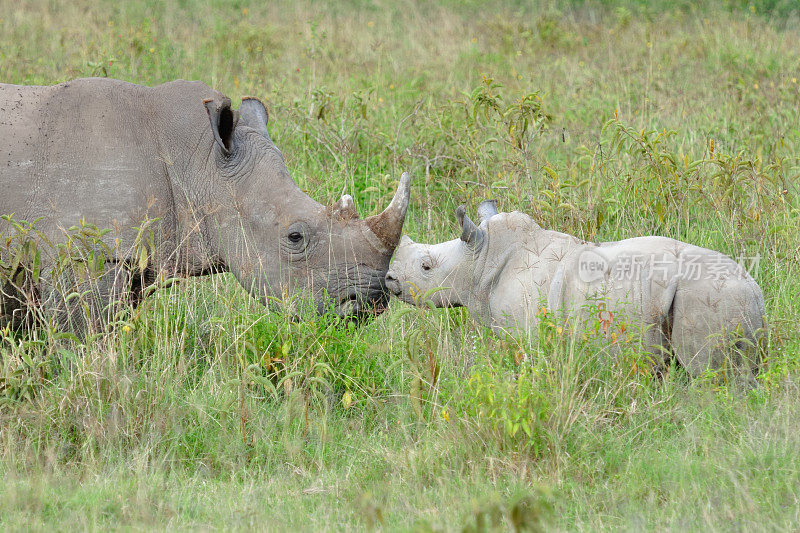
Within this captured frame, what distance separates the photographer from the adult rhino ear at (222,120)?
227 inches

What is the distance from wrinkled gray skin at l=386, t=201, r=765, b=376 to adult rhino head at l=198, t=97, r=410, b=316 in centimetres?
24

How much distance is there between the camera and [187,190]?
19.0 feet

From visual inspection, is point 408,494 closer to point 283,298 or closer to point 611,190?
point 283,298

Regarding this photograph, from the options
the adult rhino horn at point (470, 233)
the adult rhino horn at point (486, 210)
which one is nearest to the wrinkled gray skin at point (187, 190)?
the adult rhino horn at point (470, 233)

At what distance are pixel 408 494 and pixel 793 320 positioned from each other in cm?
246

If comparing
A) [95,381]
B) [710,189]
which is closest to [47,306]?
[95,381]

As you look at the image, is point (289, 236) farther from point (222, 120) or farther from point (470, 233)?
point (470, 233)

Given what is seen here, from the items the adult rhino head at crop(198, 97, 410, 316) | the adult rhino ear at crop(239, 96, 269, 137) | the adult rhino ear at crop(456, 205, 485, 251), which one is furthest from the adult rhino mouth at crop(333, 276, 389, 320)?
the adult rhino ear at crop(239, 96, 269, 137)

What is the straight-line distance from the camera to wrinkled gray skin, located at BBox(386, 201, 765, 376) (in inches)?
197

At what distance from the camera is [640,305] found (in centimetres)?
511

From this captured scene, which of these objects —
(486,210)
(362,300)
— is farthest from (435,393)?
(486,210)

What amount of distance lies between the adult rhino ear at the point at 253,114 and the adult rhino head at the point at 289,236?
425 millimetres

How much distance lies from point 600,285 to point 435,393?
1.06m

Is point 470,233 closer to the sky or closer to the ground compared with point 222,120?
closer to the ground
